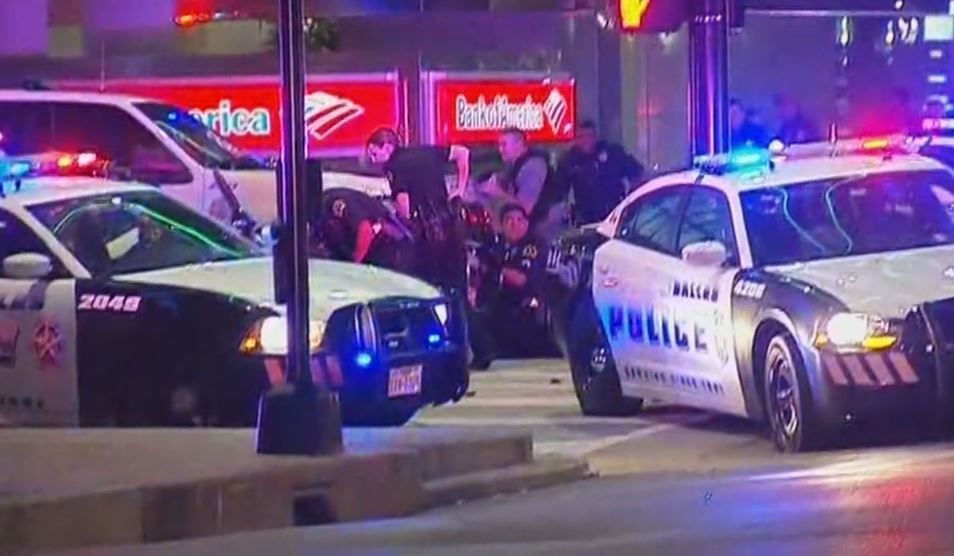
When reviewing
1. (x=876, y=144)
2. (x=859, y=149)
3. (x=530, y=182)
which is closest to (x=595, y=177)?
(x=530, y=182)

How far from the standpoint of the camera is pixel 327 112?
2486 centimetres

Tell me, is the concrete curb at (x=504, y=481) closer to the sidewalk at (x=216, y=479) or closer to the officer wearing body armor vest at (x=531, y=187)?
the sidewalk at (x=216, y=479)

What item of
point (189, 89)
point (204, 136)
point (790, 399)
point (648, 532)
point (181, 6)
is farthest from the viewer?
point (181, 6)

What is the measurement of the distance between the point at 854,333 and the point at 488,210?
23.1 feet

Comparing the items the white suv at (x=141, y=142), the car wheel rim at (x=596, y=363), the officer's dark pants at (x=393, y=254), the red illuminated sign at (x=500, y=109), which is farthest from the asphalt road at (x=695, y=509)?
the red illuminated sign at (x=500, y=109)

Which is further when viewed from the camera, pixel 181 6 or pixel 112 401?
pixel 181 6

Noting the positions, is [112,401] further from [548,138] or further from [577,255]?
[548,138]

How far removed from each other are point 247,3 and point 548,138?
158 inches

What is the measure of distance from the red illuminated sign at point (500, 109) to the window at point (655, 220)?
9.31 metres

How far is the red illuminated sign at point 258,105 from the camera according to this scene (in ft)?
80.3

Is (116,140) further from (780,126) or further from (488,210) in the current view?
(780,126)

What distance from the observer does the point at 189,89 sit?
24609mm

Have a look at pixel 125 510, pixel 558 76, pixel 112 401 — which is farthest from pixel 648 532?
pixel 558 76

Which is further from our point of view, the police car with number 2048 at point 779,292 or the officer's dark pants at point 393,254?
the officer's dark pants at point 393,254
